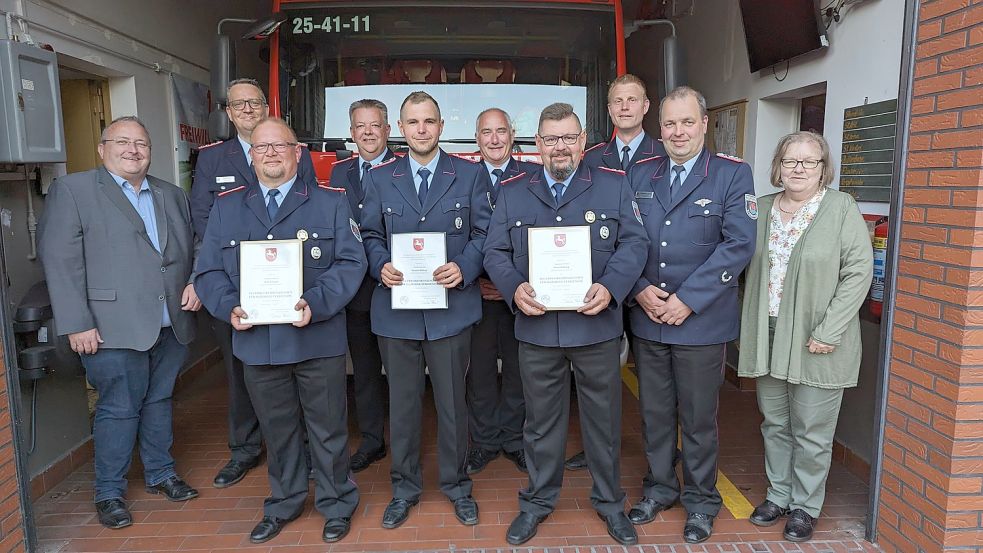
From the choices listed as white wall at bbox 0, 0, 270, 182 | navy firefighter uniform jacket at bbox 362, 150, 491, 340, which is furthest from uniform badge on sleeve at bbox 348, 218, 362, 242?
white wall at bbox 0, 0, 270, 182

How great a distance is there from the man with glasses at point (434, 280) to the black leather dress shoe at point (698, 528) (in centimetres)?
98

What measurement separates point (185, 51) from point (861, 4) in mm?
5150

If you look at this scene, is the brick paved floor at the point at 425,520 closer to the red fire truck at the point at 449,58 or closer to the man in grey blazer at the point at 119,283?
the man in grey blazer at the point at 119,283

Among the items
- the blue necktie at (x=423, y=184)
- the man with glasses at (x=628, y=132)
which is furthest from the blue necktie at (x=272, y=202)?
Result: the man with glasses at (x=628, y=132)

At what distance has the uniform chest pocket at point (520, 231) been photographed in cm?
295

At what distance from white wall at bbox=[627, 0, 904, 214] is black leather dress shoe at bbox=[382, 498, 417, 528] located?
2821mm

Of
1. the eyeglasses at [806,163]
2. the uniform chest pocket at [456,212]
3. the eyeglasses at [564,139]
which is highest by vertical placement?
the eyeglasses at [564,139]

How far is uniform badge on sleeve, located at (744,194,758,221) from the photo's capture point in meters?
2.93

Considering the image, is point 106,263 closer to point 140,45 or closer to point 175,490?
point 175,490

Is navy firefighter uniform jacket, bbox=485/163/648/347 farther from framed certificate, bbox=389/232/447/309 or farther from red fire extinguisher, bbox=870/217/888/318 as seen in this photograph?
red fire extinguisher, bbox=870/217/888/318

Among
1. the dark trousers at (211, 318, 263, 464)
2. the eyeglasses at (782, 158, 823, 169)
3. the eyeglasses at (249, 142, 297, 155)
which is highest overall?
the eyeglasses at (249, 142, 297, 155)

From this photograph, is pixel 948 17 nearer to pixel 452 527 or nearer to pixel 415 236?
pixel 415 236

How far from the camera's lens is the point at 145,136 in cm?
335

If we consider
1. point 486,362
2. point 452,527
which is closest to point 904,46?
point 486,362
